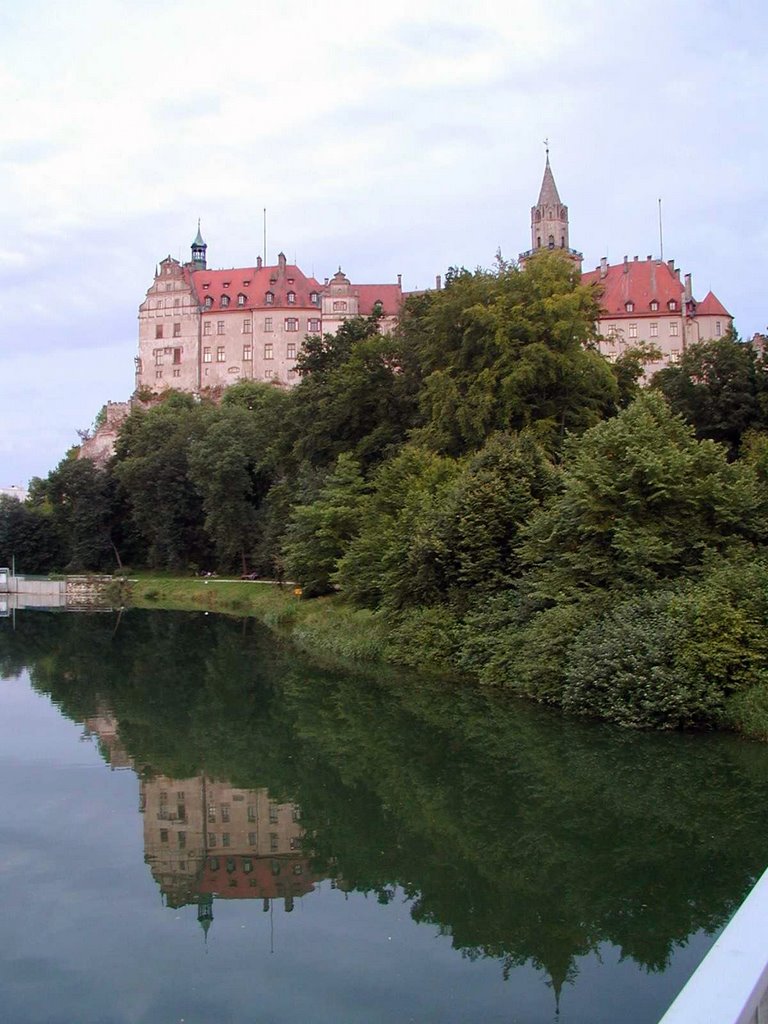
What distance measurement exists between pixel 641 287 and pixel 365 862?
79628mm

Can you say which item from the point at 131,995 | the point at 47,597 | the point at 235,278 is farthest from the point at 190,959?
the point at 235,278

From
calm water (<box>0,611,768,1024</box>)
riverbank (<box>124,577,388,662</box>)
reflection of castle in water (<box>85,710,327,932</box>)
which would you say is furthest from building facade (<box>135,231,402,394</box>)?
reflection of castle in water (<box>85,710,327,932</box>)

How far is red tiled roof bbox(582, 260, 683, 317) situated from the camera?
85.9 meters

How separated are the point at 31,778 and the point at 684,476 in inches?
569

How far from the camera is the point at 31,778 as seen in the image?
18.2 m

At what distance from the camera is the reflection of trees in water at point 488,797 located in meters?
11.8

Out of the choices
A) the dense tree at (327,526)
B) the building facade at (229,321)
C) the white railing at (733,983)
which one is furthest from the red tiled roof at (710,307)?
the white railing at (733,983)

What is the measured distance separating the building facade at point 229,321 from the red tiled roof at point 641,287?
20.5 m

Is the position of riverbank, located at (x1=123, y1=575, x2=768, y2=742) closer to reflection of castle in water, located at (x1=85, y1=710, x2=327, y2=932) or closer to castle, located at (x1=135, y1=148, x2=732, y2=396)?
reflection of castle in water, located at (x1=85, y1=710, x2=327, y2=932)

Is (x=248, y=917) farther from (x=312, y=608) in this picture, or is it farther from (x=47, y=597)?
(x=47, y=597)

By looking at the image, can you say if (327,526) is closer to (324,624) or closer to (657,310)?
(324,624)

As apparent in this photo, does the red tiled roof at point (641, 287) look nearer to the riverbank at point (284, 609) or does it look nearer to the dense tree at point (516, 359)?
the riverbank at point (284, 609)

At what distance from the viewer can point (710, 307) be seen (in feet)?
285

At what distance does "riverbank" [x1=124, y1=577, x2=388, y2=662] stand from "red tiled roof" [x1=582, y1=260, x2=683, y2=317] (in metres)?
43.8
